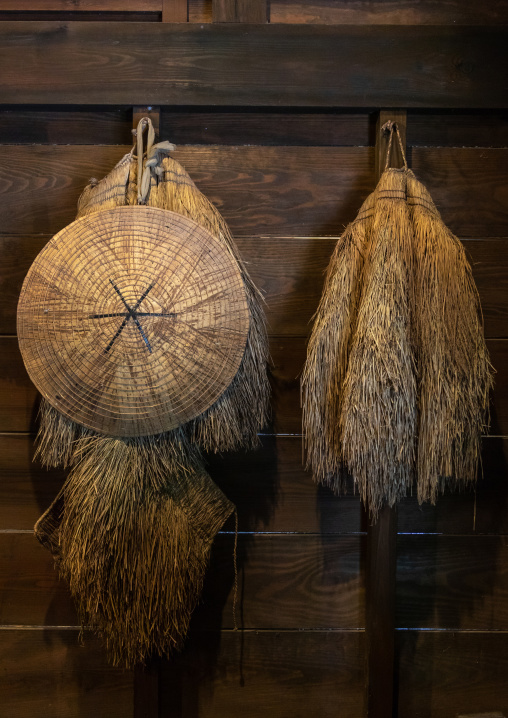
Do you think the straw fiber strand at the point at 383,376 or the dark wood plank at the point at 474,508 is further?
the dark wood plank at the point at 474,508

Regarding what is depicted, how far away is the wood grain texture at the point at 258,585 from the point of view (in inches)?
61.4

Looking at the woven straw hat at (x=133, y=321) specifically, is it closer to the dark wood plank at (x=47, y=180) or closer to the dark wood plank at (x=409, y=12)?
the dark wood plank at (x=47, y=180)

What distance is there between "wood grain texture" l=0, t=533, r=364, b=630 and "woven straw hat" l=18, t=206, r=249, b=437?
497mm

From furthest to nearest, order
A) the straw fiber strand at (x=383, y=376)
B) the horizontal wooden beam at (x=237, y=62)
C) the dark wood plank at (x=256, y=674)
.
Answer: the dark wood plank at (x=256, y=674), the horizontal wooden beam at (x=237, y=62), the straw fiber strand at (x=383, y=376)

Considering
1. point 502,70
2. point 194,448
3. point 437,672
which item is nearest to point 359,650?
point 437,672

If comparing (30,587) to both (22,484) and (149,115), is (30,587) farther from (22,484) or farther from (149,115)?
(149,115)

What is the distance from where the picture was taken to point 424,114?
5.08 feet

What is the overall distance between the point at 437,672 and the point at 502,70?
166 centimetres

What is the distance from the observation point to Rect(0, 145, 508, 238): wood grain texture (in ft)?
5.06

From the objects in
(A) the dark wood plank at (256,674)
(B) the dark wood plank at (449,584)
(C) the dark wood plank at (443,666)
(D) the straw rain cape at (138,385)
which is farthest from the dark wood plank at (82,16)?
(C) the dark wood plank at (443,666)

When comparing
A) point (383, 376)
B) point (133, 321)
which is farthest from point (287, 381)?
point (133, 321)

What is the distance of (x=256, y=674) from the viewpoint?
5.17ft

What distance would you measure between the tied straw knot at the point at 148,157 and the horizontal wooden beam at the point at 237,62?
0.12m

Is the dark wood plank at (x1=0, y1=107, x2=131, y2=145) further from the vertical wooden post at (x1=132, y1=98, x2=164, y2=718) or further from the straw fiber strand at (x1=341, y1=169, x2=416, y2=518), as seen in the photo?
the vertical wooden post at (x1=132, y1=98, x2=164, y2=718)
